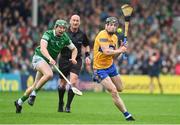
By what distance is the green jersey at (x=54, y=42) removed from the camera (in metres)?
18.7

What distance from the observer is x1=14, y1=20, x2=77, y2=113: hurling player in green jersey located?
60.0 feet

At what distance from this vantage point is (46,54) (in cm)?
1806

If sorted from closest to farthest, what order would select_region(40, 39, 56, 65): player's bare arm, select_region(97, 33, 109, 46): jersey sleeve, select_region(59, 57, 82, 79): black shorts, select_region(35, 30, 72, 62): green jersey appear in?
select_region(97, 33, 109, 46): jersey sleeve → select_region(40, 39, 56, 65): player's bare arm → select_region(35, 30, 72, 62): green jersey → select_region(59, 57, 82, 79): black shorts

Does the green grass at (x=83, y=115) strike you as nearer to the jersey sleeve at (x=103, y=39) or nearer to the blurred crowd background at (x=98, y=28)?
the jersey sleeve at (x=103, y=39)

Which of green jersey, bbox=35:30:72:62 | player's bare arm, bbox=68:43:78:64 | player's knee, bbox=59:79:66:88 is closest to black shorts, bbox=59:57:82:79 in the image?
player's knee, bbox=59:79:66:88

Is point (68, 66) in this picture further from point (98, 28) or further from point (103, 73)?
point (98, 28)

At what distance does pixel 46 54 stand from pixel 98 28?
20.5m

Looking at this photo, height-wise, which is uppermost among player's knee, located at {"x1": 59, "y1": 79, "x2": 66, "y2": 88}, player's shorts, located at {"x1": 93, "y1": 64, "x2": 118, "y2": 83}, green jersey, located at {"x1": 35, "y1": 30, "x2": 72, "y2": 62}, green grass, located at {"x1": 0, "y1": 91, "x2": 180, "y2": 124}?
green jersey, located at {"x1": 35, "y1": 30, "x2": 72, "y2": 62}

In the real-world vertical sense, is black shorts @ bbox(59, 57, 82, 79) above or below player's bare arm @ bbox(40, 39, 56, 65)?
below

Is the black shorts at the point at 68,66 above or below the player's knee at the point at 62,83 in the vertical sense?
above

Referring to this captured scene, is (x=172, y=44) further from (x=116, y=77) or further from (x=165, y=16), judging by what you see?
(x=116, y=77)

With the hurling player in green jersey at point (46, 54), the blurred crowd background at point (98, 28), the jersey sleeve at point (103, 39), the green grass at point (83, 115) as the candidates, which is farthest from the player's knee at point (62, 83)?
the blurred crowd background at point (98, 28)

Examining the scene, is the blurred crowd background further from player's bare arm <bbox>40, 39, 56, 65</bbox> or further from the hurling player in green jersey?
player's bare arm <bbox>40, 39, 56, 65</bbox>

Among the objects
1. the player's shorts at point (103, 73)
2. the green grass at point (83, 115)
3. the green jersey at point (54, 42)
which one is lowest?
the green grass at point (83, 115)
